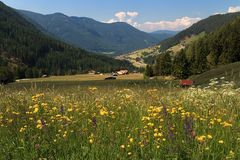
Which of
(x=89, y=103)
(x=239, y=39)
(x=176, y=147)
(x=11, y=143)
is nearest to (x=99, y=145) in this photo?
(x=176, y=147)

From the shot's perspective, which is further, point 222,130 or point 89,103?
point 89,103

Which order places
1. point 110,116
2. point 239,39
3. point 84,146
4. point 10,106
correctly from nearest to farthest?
point 84,146 < point 110,116 < point 10,106 < point 239,39

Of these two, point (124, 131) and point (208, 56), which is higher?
point (208, 56)

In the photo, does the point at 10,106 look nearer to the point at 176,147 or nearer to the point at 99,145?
the point at 99,145

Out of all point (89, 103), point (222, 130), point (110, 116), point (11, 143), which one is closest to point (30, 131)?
point (11, 143)

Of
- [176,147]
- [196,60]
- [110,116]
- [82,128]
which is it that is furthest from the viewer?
[196,60]

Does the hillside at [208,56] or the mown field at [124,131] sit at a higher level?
the hillside at [208,56]

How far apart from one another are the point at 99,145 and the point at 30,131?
1756 mm

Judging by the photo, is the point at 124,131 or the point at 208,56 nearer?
the point at 124,131

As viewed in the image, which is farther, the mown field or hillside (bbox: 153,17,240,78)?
hillside (bbox: 153,17,240,78)

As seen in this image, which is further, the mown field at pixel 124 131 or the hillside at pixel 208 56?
the hillside at pixel 208 56

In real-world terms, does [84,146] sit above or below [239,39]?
below

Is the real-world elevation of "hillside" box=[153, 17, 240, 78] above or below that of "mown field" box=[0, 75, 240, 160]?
above

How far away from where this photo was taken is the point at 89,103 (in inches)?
358
